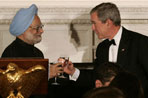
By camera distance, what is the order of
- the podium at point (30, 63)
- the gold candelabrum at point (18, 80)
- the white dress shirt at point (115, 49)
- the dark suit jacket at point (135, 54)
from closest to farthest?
1. the gold candelabrum at point (18, 80)
2. the podium at point (30, 63)
3. the dark suit jacket at point (135, 54)
4. the white dress shirt at point (115, 49)

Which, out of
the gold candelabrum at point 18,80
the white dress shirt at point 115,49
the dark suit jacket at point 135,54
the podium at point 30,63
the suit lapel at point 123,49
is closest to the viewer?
the gold candelabrum at point 18,80

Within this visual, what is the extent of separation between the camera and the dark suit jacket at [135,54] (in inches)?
117

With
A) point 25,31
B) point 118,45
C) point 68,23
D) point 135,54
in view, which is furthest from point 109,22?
point 68,23

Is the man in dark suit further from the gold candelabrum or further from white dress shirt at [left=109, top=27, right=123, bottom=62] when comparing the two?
the gold candelabrum

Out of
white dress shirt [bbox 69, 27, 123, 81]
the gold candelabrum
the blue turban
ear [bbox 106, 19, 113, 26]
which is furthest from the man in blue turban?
the gold candelabrum

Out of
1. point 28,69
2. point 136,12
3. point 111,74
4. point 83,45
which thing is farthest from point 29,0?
point 111,74

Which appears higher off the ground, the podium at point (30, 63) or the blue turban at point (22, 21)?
the blue turban at point (22, 21)

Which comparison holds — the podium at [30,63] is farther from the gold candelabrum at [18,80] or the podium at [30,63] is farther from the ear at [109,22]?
the ear at [109,22]

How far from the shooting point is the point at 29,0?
414 centimetres

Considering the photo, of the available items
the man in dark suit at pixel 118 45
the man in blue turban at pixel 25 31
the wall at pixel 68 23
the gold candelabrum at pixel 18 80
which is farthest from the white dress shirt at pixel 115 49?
the gold candelabrum at pixel 18 80

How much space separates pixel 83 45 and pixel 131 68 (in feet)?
3.97

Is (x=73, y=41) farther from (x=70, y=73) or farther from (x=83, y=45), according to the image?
(x=70, y=73)

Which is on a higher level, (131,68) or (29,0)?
(29,0)

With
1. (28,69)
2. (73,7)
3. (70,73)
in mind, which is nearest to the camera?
(28,69)
